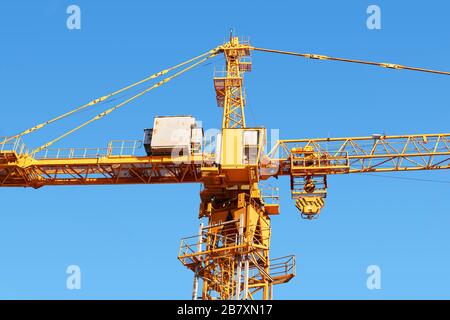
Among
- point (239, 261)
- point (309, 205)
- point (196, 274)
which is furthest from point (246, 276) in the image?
point (309, 205)

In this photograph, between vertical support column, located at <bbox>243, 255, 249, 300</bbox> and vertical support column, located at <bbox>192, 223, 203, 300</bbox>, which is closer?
vertical support column, located at <bbox>243, 255, 249, 300</bbox>

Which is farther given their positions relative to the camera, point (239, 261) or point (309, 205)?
point (309, 205)

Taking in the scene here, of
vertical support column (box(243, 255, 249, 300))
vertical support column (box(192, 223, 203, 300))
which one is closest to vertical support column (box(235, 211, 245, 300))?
vertical support column (box(243, 255, 249, 300))

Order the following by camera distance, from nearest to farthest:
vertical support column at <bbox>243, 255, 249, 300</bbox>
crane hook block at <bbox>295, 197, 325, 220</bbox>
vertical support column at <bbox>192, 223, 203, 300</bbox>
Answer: vertical support column at <bbox>243, 255, 249, 300</bbox>, vertical support column at <bbox>192, 223, 203, 300</bbox>, crane hook block at <bbox>295, 197, 325, 220</bbox>

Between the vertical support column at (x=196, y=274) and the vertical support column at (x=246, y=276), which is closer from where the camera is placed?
the vertical support column at (x=246, y=276)

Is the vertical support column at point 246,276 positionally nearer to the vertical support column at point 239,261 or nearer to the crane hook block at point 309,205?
the vertical support column at point 239,261

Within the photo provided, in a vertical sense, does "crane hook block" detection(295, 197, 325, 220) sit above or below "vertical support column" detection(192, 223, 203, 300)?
above

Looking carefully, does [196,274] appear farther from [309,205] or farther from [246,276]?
[309,205]

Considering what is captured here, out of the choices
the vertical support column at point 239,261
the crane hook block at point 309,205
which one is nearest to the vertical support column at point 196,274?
the vertical support column at point 239,261

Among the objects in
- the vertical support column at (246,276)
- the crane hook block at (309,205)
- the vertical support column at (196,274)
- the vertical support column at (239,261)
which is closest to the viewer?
the vertical support column at (239,261)

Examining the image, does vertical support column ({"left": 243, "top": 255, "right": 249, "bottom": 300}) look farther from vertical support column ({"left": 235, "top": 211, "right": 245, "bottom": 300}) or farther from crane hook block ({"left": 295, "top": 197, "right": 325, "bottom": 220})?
crane hook block ({"left": 295, "top": 197, "right": 325, "bottom": 220})

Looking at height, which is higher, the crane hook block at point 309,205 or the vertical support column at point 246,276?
the crane hook block at point 309,205
